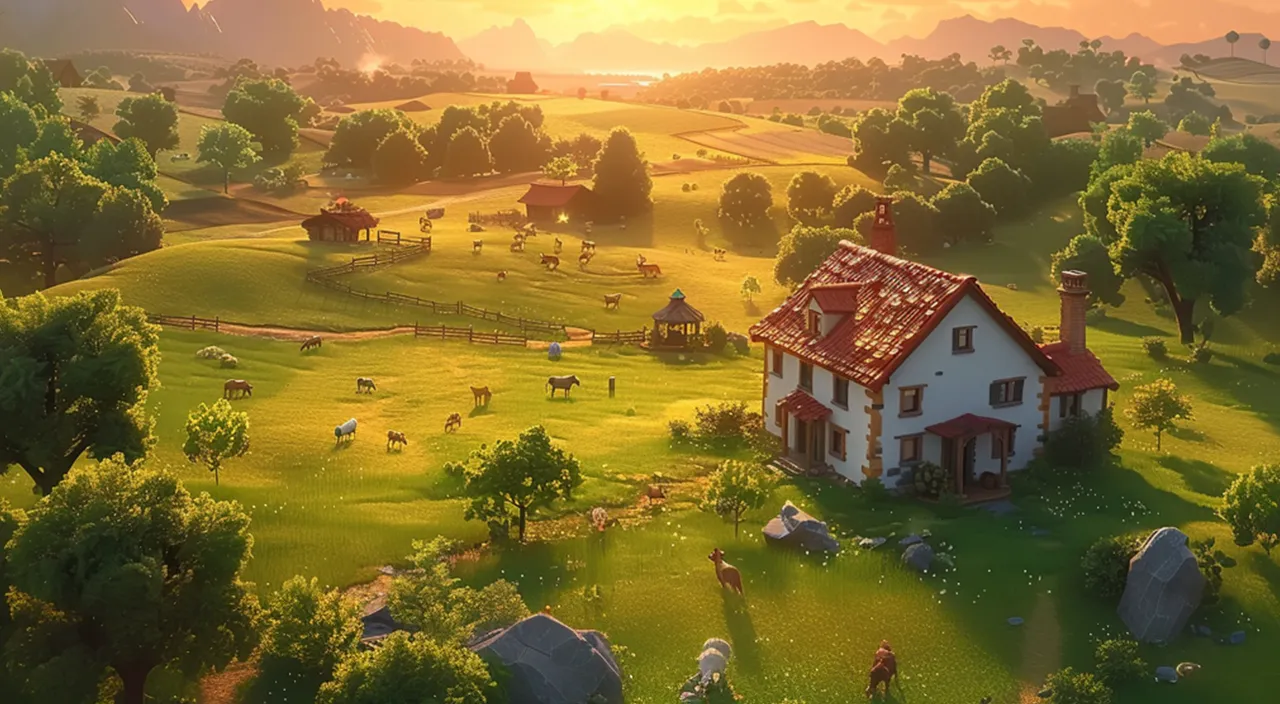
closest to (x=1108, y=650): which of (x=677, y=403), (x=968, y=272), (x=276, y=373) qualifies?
(x=677, y=403)

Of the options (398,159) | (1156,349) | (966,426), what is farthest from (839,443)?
(398,159)

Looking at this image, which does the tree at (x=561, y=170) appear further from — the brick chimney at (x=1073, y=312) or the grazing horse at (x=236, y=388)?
the brick chimney at (x=1073, y=312)

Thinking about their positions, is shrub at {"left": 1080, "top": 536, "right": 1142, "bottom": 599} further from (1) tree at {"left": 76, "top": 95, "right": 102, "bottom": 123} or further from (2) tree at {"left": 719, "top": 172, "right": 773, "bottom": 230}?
(1) tree at {"left": 76, "top": 95, "right": 102, "bottom": 123}

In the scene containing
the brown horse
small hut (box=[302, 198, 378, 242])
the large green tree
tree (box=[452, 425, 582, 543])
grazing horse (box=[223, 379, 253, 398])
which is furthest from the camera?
small hut (box=[302, 198, 378, 242])

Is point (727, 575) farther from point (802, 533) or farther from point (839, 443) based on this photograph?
point (839, 443)

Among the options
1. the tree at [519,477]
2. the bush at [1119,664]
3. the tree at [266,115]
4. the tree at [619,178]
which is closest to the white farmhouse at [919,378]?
the tree at [519,477]

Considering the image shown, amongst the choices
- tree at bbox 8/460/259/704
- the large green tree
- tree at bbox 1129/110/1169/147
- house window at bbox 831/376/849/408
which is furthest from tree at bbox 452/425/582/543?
tree at bbox 1129/110/1169/147

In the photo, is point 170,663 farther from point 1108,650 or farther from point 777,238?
point 777,238
